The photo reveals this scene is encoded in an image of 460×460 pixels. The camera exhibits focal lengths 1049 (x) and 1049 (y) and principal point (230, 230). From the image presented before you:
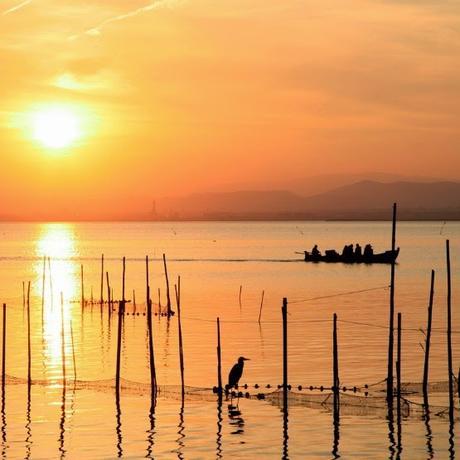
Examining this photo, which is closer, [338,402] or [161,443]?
[161,443]

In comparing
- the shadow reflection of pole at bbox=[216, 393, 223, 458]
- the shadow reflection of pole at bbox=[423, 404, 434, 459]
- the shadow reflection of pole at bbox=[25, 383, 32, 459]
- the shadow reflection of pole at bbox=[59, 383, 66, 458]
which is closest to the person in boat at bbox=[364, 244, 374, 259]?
the shadow reflection of pole at bbox=[59, 383, 66, 458]

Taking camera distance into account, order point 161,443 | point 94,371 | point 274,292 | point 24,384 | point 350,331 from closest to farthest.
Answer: point 161,443, point 24,384, point 94,371, point 350,331, point 274,292

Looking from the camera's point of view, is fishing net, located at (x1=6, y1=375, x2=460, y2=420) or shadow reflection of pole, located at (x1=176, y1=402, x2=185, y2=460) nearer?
shadow reflection of pole, located at (x1=176, y1=402, x2=185, y2=460)

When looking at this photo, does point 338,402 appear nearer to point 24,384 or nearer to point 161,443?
point 161,443

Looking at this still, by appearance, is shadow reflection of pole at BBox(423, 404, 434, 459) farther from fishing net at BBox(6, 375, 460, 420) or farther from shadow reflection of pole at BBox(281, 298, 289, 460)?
shadow reflection of pole at BBox(281, 298, 289, 460)

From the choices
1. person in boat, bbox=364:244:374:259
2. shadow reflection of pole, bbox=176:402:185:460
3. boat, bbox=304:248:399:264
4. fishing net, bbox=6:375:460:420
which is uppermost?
person in boat, bbox=364:244:374:259

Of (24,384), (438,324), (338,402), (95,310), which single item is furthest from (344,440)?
(95,310)

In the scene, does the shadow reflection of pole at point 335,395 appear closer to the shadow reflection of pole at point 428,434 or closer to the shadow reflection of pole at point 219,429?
the shadow reflection of pole at point 428,434

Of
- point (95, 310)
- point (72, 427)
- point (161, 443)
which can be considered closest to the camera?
point (161, 443)

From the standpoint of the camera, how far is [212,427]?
28.7m

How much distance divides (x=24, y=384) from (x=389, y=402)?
12.4 m

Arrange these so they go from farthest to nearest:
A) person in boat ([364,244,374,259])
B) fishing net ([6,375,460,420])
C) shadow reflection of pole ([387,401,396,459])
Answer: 1. person in boat ([364,244,374,259])
2. fishing net ([6,375,460,420])
3. shadow reflection of pole ([387,401,396,459])

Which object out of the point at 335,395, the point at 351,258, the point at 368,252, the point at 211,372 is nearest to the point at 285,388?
the point at 335,395

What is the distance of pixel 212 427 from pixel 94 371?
11488 millimetres
